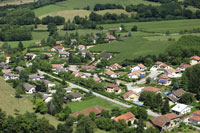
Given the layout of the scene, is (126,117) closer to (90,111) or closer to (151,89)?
(90,111)

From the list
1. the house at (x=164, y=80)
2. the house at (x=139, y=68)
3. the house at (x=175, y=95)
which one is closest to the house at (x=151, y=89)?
the house at (x=175, y=95)

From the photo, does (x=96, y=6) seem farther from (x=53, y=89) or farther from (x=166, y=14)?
(x=53, y=89)

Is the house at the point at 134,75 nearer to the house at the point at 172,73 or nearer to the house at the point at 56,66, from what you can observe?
the house at the point at 172,73

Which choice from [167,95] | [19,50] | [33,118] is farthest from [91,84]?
[19,50]

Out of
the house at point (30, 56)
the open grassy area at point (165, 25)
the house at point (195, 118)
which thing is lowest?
the house at point (195, 118)

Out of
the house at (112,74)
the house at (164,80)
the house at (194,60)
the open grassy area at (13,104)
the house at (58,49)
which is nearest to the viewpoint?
the open grassy area at (13,104)

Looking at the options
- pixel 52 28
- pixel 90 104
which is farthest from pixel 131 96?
pixel 52 28

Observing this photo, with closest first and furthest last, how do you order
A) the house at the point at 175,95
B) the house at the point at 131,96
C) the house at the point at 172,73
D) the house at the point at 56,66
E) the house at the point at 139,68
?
the house at the point at 175,95 → the house at the point at 131,96 → the house at the point at 172,73 → the house at the point at 139,68 → the house at the point at 56,66
